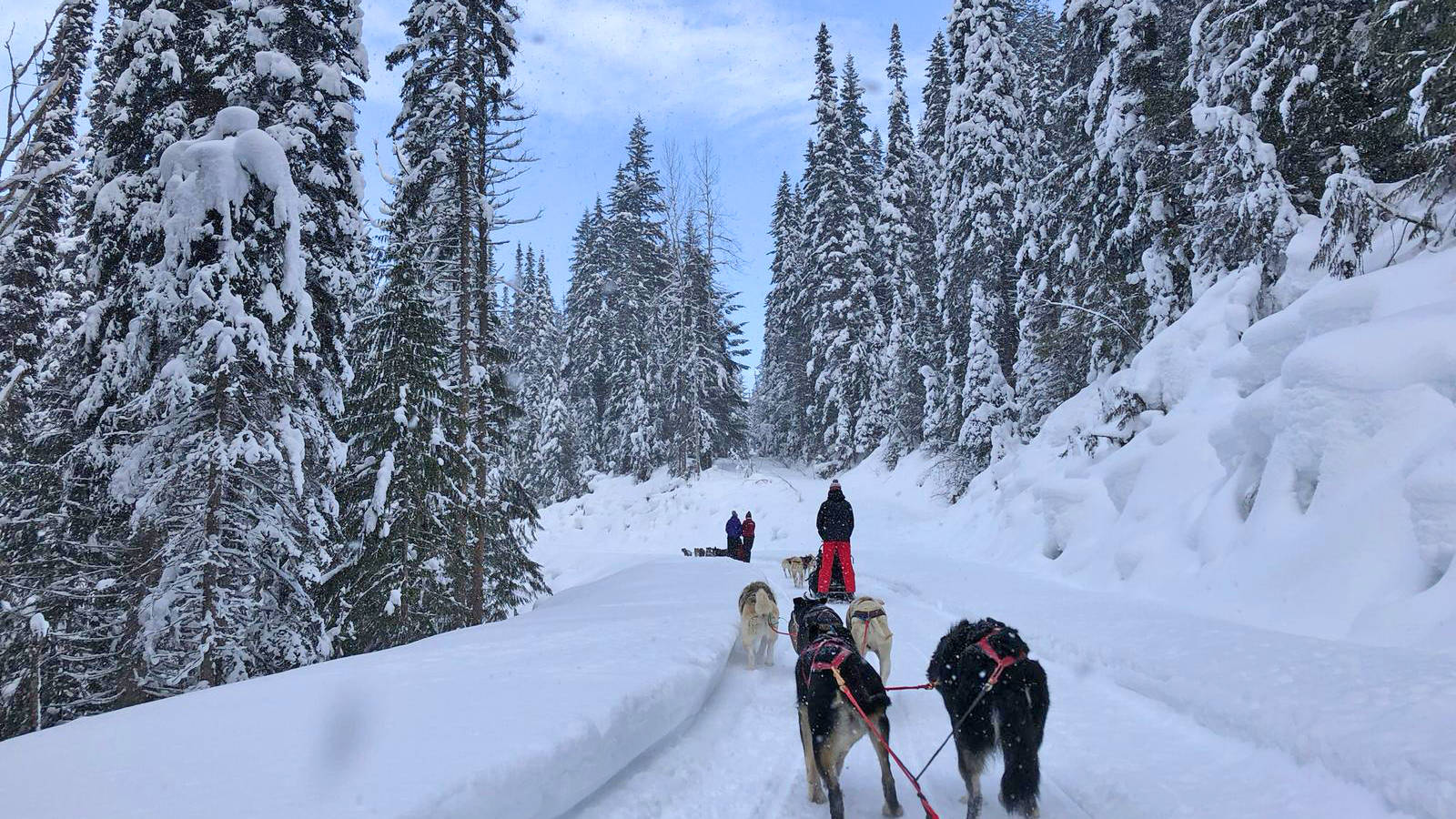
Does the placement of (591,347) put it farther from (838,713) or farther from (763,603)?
(838,713)

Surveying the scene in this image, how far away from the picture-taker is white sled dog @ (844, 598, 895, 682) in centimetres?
673

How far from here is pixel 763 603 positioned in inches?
306

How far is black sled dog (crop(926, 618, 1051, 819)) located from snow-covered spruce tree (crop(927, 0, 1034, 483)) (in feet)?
59.3

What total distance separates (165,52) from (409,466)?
700cm

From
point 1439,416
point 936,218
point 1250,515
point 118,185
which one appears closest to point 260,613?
point 118,185

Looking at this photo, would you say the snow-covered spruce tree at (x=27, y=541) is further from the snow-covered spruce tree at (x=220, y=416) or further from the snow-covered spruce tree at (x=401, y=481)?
the snow-covered spruce tree at (x=401, y=481)

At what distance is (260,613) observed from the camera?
10234 mm

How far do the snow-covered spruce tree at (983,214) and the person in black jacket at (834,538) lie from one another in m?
11.3

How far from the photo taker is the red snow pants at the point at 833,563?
1137 centimetres

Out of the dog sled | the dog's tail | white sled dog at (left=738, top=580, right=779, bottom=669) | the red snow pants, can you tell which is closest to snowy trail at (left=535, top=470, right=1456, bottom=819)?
white sled dog at (left=738, top=580, right=779, bottom=669)

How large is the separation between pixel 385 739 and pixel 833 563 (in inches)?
331

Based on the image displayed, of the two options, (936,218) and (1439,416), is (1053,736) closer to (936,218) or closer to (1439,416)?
(1439,416)

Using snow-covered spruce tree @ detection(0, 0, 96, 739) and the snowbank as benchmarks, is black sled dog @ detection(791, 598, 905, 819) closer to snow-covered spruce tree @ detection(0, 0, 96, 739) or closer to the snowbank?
the snowbank

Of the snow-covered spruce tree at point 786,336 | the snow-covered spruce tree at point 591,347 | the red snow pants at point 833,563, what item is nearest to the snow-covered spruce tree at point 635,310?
the snow-covered spruce tree at point 591,347
